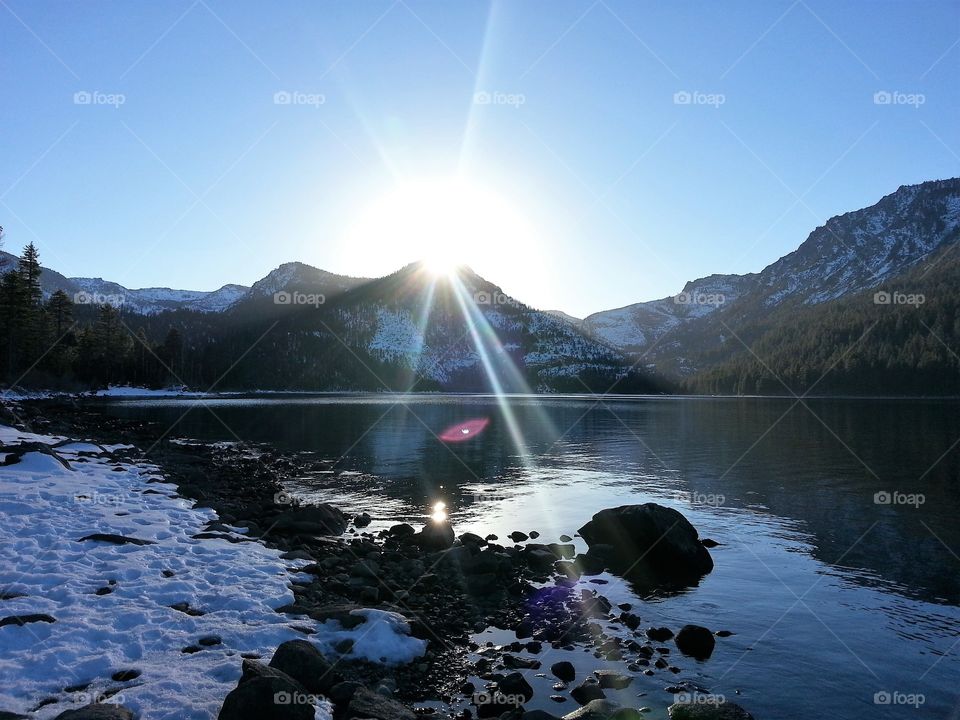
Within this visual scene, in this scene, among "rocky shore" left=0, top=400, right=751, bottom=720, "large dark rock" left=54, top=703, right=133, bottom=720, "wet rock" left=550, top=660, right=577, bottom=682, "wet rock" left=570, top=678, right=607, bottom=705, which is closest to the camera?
"large dark rock" left=54, top=703, right=133, bottom=720

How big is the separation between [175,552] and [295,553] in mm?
4127

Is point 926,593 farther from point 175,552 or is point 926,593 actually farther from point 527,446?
point 527,446

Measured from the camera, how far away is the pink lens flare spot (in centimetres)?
7669

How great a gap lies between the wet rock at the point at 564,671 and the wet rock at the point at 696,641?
3.82 meters

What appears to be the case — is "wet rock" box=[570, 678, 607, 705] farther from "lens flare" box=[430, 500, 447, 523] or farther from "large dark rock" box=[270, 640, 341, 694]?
"lens flare" box=[430, 500, 447, 523]

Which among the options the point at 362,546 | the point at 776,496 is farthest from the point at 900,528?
the point at 362,546

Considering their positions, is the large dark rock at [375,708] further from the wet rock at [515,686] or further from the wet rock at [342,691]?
the wet rock at [515,686]

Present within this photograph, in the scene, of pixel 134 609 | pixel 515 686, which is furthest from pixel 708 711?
pixel 134 609

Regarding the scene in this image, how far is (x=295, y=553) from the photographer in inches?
811

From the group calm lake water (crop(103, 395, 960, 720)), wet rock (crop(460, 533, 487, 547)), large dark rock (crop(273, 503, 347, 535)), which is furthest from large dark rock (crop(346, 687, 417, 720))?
large dark rock (crop(273, 503, 347, 535))

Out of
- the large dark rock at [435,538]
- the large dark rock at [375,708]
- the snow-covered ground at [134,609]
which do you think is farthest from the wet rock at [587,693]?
the large dark rock at [435,538]

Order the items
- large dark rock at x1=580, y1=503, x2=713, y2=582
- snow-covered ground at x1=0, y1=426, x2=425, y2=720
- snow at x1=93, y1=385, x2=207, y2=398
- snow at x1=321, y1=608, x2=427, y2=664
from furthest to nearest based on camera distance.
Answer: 1. snow at x1=93, y1=385, x2=207, y2=398
2. large dark rock at x1=580, y1=503, x2=713, y2=582
3. snow at x1=321, y1=608, x2=427, y2=664
4. snow-covered ground at x1=0, y1=426, x2=425, y2=720

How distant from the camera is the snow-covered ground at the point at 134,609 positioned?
10.2m

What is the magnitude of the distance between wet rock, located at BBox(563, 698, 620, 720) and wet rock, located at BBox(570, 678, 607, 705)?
0.96 metres
